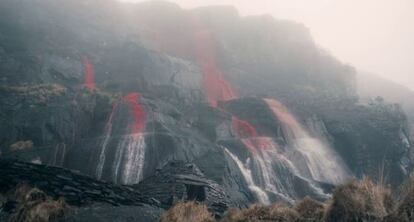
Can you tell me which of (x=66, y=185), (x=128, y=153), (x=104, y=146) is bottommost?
(x=66, y=185)

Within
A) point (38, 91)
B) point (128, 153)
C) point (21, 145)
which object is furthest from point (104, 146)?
point (38, 91)

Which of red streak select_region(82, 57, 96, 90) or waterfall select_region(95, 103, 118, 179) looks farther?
A: red streak select_region(82, 57, 96, 90)

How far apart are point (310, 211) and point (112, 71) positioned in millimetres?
60585

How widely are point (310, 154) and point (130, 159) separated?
26.2m

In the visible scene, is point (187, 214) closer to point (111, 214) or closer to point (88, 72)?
point (111, 214)

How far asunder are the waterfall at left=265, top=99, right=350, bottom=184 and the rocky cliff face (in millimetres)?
214

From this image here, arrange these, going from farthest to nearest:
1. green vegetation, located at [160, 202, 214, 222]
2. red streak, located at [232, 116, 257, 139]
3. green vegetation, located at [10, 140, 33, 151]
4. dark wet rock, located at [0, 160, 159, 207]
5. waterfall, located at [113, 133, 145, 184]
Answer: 1. red streak, located at [232, 116, 257, 139]
2. green vegetation, located at [10, 140, 33, 151]
3. waterfall, located at [113, 133, 145, 184]
4. dark wet rock, located at [0, 160, 159, 207]
5. green vegetation, located at [160, 202, 214, 222]

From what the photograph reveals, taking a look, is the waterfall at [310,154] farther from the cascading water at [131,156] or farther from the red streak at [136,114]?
the cascading water at [131,156]

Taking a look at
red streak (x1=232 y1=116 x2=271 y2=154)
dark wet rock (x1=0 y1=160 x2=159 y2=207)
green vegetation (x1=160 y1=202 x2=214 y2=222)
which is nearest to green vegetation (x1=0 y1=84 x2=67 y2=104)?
red streak (x1=232 y1=116 x2=271 y2=154)

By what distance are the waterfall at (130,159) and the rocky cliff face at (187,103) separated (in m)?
0.11

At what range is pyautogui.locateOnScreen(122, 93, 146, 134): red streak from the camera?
46.2 metres

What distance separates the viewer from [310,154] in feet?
191

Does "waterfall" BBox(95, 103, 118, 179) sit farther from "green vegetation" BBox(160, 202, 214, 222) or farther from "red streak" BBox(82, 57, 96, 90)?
"green vegetation" BBox(160, 202, 214, 222)

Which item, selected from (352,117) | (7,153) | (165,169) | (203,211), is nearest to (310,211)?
(203,211)
